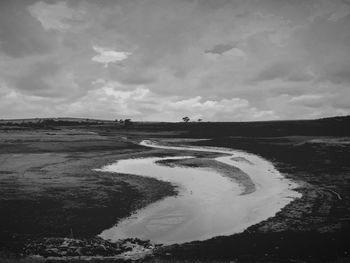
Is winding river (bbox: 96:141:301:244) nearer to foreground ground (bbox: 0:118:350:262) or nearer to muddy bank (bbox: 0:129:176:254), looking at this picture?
foreground ground (bbox: 0:118:350:262)

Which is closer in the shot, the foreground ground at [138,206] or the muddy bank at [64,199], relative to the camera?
the foreground ground at [138,206]

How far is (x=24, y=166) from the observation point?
36.7m

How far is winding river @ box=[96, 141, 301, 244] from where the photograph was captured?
17.2 metres

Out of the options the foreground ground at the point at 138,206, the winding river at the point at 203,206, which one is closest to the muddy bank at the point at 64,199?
the foreground ground at the point at 138,206

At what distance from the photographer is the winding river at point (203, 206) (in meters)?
17.2

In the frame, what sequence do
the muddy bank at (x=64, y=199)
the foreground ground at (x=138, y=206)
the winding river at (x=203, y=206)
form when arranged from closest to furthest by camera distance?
the foreground ground at (x=138, y=206) < the muddy bank at (x=64, y=199) < the winding river at (x=203, y=206)

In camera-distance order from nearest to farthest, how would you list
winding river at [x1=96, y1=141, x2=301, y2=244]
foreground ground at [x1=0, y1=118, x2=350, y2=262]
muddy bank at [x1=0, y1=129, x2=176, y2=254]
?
foreground ground at [x1=0, y1=118, x2=350, y2=262]
muddy bank at [x1=0, y1=129, x2=176, y2=254]
winding river at [x1=96, y1=141, x2=301, y2=244]

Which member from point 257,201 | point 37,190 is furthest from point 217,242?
point 37,190

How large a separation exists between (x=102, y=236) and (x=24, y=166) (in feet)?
76.7

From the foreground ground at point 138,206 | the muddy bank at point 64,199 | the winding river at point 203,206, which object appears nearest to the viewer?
the foreground ground at point 138,206

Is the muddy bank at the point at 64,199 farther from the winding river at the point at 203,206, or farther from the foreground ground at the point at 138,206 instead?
the winding river at the point at 203,206

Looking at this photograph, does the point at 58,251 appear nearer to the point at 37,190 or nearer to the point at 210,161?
the point at 37,190

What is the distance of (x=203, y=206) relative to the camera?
74.4ft

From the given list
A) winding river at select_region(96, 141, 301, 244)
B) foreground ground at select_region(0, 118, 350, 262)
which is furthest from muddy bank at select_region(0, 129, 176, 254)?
winding river at select_region(96, 141, 301, 244)
